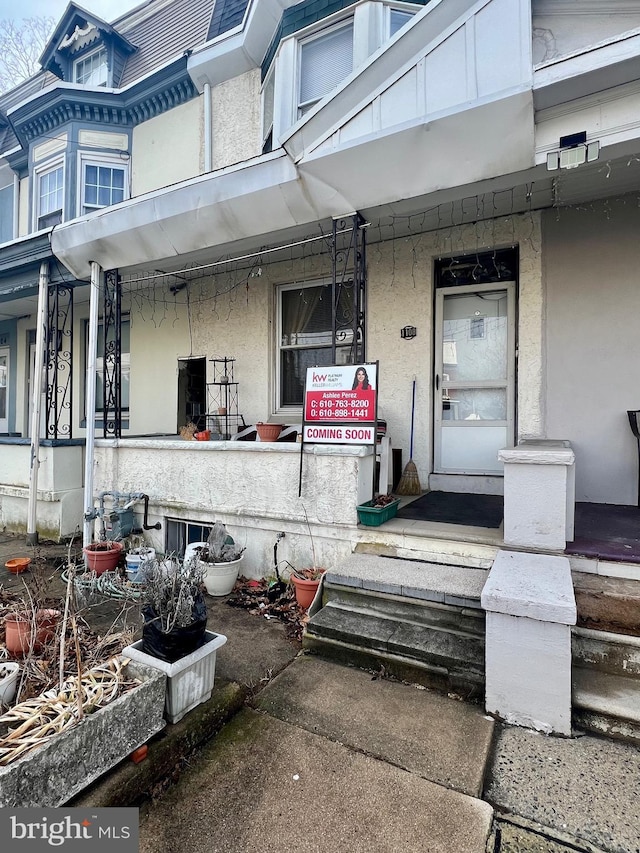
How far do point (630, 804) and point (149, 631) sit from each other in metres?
2.18

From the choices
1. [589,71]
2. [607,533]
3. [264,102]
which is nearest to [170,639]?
[607,533]

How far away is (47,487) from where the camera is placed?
5785 mm

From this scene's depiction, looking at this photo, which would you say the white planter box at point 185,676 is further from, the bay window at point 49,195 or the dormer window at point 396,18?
the bay window at point 49,195

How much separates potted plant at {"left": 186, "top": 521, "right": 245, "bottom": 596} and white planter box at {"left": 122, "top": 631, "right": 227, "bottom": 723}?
1.68 metres

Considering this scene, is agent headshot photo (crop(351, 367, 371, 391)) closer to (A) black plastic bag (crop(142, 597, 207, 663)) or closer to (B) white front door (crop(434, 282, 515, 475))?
→ (B) white front door (crop(434, 282, 515, 475))

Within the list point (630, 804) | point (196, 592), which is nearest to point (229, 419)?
point (196, 592)

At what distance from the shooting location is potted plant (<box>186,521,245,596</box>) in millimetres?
3984

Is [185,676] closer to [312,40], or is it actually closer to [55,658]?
[55,658]

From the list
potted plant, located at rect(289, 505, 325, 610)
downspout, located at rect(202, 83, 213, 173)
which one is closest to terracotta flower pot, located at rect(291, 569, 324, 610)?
potted plant, located at rect(289, 505, 325, 610)

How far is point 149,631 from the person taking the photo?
7.12ft

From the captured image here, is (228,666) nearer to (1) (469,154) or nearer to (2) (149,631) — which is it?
(2) (149,631)

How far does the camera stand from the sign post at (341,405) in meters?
3.66

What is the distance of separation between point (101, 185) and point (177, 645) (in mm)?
8034

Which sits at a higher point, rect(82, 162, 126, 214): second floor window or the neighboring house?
rect(82, 162, 126, 214): second floor window
